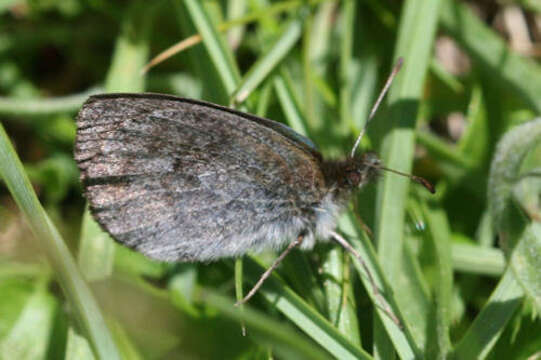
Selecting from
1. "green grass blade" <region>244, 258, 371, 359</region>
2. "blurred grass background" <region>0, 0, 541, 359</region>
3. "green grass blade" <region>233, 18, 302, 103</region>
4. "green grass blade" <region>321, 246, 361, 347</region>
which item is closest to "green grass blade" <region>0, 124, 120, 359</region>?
"blurred grass background" <region>0, 0, 541, 359</region>

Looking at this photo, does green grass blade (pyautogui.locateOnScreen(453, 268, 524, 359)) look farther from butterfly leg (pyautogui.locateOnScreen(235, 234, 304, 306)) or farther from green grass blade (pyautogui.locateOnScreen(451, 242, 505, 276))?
butterfly leg (pyautogui.locateOnScreen(235, 234, 304, 306))

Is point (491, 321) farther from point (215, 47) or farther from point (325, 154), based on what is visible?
point (215, 47)

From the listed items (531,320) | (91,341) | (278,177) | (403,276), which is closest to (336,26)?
(278,177)

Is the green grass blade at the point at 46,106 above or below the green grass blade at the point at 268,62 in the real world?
below

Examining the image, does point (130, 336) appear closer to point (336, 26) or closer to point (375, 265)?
point (375, 265)

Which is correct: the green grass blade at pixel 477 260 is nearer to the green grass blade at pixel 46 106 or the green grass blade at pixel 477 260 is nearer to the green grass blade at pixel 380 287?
the green grass blade at pixel 380 287

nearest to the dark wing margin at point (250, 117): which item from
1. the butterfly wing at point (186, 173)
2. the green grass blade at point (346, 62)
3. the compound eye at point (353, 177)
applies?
the butterfly wing at point (186, 173)

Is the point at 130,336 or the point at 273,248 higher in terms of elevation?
the point at 273,248
